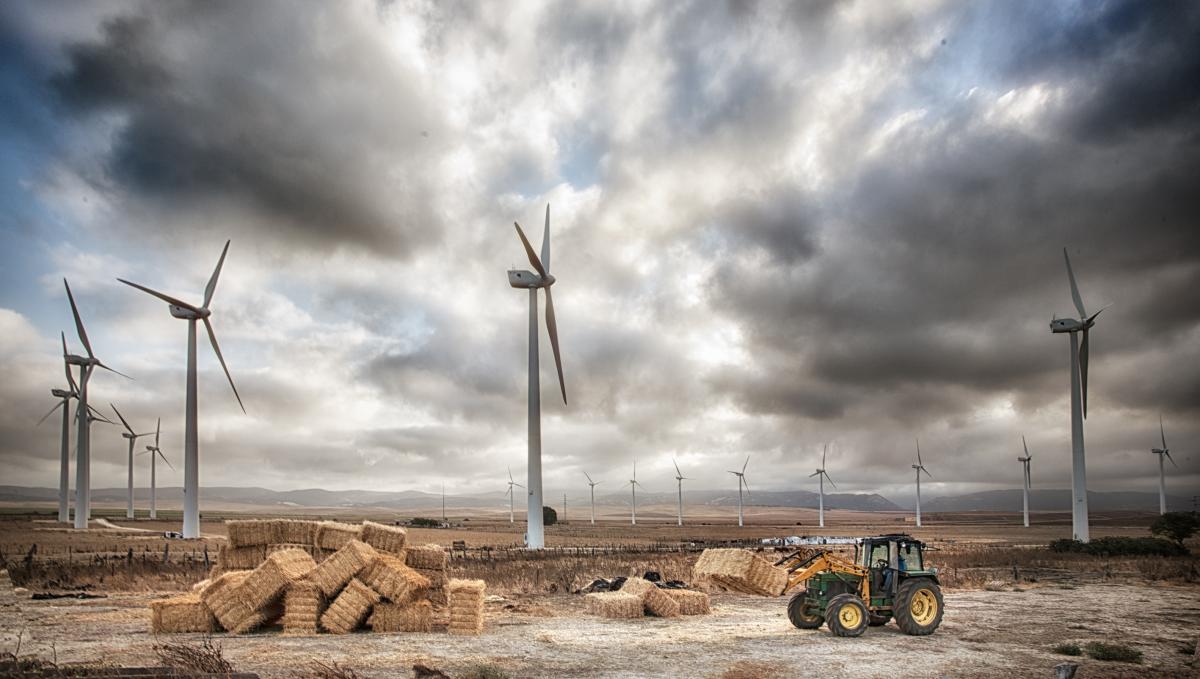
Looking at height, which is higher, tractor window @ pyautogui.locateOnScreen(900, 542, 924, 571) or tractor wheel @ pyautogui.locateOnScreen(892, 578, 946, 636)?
tractor window @ pyautogui.locateOnScreen(900, 542, 924, 571)

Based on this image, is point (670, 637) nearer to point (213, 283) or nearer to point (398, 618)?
point (398, 618)

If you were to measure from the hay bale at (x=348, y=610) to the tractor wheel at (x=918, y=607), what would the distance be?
13.3 metres

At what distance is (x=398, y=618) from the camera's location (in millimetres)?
21750

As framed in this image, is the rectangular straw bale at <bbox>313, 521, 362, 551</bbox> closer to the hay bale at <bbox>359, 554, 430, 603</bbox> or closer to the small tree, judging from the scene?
the hay bale at <bbox>359, 554, 430, 603</bbox>

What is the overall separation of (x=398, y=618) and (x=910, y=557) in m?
13.2

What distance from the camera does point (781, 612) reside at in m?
27.2

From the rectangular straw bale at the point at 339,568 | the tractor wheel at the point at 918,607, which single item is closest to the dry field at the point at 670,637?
the tractor wheel at the point at 918,607

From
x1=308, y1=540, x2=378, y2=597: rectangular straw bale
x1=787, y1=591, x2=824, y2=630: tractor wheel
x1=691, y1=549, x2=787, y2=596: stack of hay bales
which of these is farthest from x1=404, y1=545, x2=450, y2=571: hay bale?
x1=691, y1=549, x2=787, y2=596: stack of hay bales

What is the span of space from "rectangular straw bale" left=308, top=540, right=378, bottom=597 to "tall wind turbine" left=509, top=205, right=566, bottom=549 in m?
36.7

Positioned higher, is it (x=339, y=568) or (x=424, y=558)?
(x=339, y=568)

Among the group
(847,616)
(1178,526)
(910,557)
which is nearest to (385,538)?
(847,616)

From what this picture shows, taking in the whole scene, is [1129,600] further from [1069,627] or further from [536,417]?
[536,417]

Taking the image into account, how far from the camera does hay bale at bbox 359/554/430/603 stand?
21641 millimetres

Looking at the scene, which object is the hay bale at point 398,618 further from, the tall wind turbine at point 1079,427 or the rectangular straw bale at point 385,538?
the tall wind turbine at point 1079,427
